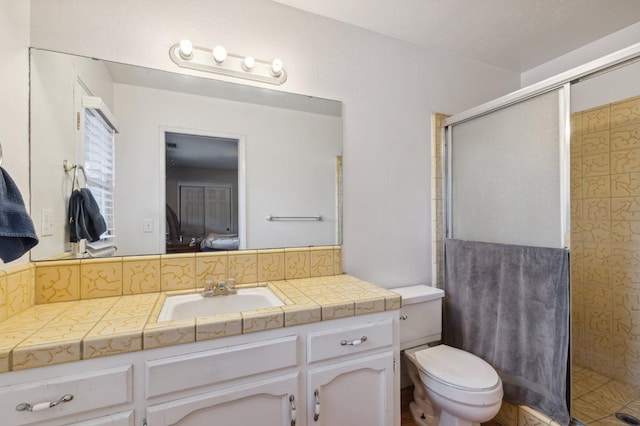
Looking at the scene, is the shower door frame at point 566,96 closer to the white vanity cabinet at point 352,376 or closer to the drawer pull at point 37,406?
the white vanity cabinet at point 352,376

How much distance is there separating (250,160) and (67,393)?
1133 mm

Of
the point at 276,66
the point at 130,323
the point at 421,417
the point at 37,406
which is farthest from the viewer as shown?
the point at 421,417

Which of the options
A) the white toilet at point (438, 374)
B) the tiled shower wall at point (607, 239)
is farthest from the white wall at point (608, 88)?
the white toilet at point (438, 374)

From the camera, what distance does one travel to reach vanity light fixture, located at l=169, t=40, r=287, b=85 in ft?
4.40

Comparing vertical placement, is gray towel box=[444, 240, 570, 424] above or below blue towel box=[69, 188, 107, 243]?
below

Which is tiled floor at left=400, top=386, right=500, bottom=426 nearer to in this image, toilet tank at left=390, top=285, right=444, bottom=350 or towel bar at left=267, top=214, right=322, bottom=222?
toilet tank at left=390, top=285, right=444, bottom=350

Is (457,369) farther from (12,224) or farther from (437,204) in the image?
(12,224)

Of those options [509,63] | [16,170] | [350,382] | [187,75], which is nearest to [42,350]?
[16,170]

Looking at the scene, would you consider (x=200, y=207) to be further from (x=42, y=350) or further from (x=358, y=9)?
(x=358, y=9)

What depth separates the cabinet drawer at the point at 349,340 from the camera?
3.54ft

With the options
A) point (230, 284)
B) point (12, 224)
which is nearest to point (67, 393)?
point (12, 224)

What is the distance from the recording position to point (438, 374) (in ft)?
4.55

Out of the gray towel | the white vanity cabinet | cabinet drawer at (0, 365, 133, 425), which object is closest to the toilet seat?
the gray towel

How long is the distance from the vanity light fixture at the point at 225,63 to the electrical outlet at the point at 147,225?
76cm
